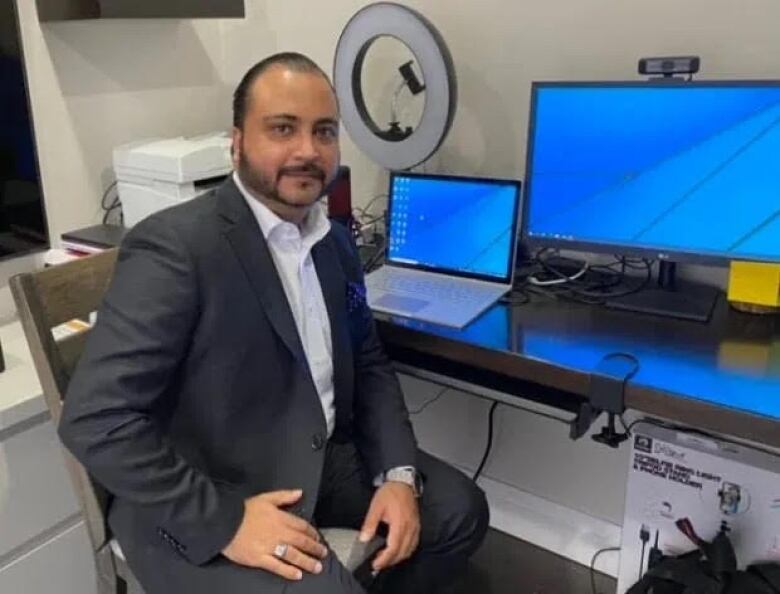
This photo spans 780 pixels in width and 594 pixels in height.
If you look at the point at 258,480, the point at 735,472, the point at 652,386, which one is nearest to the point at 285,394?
the point at 258,480

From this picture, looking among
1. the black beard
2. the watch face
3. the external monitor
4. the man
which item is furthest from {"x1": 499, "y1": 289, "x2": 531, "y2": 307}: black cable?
the black beard

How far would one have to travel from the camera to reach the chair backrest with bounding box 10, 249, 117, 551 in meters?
1.33

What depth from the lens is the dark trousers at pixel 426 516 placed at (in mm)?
1514

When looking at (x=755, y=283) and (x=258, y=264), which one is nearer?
(x=258, y=264)

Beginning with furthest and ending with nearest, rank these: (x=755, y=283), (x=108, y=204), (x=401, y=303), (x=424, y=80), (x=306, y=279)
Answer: (x=108, y=204)
(x=424, y=80)
(x=401, y=303)
(x=755, y=283)
(x=306, y=279)

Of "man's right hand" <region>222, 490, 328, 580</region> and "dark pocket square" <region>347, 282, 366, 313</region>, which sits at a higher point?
"dark pocket square" <region>347, 282, 366, 313</region>

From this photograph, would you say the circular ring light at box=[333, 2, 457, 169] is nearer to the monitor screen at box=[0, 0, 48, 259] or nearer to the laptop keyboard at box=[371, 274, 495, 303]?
the laptop keyboard at box=[371, 274, 495, 303]

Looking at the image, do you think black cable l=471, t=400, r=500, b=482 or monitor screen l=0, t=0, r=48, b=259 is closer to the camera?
monitor screen l=0, t=0, r=48, b=259

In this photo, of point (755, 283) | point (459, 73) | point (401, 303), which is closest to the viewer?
point (755, 283)

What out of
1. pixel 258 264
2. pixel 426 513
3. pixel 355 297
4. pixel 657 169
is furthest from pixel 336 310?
pixel 657 169

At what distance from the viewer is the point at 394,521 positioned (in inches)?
55.3

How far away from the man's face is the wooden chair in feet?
1.21

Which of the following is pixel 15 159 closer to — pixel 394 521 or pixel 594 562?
pixel 394 521

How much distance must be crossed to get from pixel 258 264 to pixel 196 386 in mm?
221
